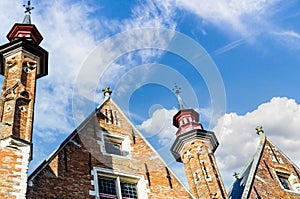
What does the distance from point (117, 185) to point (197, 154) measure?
3849mm

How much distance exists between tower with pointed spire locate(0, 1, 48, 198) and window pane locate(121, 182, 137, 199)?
123 inches

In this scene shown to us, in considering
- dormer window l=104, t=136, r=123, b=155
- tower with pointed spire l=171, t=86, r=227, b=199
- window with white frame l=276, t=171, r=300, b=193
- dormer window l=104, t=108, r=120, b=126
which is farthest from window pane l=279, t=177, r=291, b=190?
dormer window l=104, t=108, r=120, b=126

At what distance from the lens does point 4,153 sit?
937cm

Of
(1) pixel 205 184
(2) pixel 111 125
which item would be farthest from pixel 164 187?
(2) pixel 111 125

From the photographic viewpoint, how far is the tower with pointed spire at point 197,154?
1312 centimetres

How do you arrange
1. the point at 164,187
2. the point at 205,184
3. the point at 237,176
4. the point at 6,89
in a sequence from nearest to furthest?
the point at 6,89 → the point at 164,187 → the point at 205,184 → the point at 237,176

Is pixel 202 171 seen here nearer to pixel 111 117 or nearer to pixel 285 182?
pixel 111 117

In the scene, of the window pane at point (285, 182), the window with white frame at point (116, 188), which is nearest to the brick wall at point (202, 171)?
the window with white frame at point (116, 188)

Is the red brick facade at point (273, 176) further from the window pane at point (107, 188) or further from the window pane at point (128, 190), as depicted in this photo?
the window pane at point (107, 188)

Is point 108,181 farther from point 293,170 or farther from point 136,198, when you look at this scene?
point 293,170

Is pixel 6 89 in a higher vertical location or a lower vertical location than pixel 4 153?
higher

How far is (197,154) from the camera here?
1427 cm

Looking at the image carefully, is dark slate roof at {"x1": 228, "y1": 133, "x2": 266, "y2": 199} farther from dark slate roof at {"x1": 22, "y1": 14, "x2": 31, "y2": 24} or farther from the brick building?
dark slate roof at {"x1": 22, "y1": 14, "x2": 31, "y2": 24}

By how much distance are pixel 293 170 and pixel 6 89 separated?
1125 centimetres
